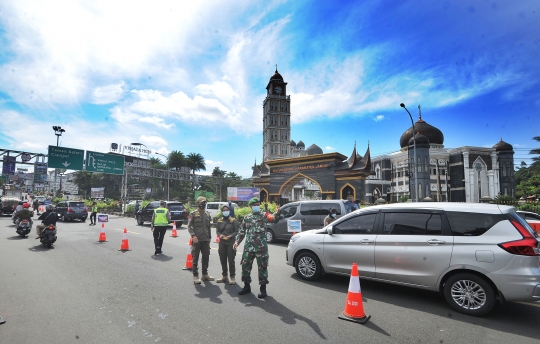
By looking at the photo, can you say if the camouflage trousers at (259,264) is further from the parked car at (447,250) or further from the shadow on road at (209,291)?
the parked car at (447,250)

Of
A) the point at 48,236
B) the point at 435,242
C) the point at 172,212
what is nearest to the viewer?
the point at 435,242

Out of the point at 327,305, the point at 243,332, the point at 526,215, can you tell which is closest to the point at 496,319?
the point at 327,305

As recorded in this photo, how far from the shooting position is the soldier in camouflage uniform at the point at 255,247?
5.02 meters

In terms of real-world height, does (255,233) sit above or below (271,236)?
above

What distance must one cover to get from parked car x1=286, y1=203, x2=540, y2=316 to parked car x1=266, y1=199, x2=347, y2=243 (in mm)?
4736

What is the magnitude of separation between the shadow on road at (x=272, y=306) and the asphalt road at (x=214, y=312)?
0.02 m

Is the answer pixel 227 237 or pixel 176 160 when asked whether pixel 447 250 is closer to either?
pixel 227 237

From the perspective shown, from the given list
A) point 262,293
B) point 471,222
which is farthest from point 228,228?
point 471,222

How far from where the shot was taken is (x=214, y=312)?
4.33m

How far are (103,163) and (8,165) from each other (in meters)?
9.48

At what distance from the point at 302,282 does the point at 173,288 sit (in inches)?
100

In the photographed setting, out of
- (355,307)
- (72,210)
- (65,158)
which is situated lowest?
(355,307)

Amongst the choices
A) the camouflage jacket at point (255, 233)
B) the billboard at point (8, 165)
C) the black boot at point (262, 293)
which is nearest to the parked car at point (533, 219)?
the camouflage jacket at point (255, 233)

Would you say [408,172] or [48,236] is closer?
[48,236]
